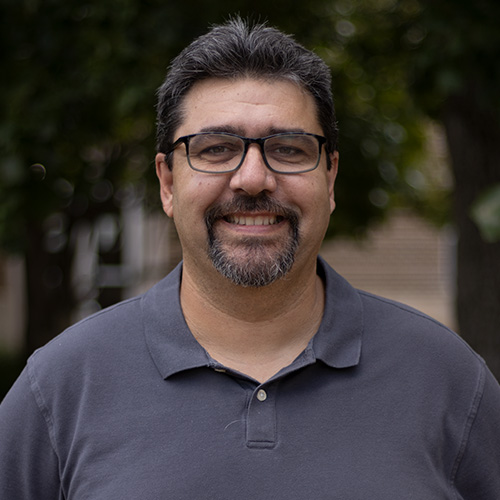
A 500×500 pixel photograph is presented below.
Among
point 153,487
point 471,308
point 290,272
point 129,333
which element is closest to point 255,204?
point 290,272

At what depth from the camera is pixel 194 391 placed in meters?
1.86

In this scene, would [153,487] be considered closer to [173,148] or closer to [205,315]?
[205,315]

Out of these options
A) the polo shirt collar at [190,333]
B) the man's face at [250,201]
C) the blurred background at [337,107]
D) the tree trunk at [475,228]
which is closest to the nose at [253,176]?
the man's face at [250,201]

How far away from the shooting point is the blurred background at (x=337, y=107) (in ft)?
13.1

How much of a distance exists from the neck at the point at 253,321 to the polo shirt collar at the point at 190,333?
0.17ft

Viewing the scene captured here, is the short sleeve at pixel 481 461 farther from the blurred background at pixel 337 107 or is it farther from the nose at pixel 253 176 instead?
the blurred background at pixel 337 107

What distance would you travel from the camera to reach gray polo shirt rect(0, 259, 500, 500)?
177 centimetres

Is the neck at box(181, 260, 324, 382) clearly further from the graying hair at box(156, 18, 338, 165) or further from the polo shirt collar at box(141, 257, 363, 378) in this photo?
the graying hair at box(156, 18, 338, 165)

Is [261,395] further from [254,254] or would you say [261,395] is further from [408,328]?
[408,328]

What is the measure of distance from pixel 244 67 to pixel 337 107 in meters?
3.26

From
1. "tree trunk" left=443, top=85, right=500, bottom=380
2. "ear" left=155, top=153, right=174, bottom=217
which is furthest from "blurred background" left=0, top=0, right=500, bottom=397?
"ear" left=155, top=153, right=174, bottom=217

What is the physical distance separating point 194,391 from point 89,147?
3691mm

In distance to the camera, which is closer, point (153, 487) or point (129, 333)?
point (153, 487)

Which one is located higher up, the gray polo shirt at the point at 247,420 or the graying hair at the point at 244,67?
the graying hair at the point at 244,67
